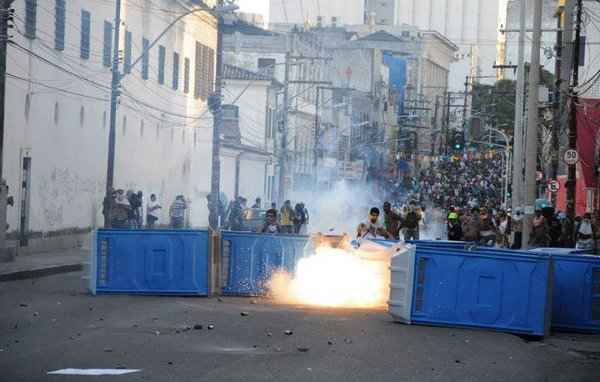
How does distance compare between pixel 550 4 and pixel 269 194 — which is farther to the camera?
pixel 550 4

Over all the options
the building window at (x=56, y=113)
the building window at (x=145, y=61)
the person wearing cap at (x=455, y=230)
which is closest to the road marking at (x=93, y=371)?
the person wearing cap at (x=455, y=230)

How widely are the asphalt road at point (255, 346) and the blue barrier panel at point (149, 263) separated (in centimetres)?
97

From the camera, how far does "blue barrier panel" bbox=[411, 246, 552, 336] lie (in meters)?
18.3

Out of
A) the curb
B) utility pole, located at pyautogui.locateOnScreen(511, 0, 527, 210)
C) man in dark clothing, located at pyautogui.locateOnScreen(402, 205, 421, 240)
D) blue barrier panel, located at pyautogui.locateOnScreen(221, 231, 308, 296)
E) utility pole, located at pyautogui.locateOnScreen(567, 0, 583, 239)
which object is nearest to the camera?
blue barrier panel, located at pyautogui.locateOnScreen(221, 231, 308, 296)

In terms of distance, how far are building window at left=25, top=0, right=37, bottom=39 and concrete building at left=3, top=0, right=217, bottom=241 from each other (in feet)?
0.14

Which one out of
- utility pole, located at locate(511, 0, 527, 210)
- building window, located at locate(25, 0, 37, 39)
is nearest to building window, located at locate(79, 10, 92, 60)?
building window, located at locate(25, 0, 37, 39)

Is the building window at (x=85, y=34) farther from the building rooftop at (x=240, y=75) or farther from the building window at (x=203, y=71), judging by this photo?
the building rooftop at (x=240, y=75)

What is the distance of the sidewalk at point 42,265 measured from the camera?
1074 inches

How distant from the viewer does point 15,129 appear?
3644 cm

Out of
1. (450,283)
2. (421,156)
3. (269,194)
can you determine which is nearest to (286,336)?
(450,283)

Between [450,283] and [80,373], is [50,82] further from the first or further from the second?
[80,373]

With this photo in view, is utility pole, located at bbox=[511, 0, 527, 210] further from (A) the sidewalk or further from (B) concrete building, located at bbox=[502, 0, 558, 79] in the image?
(B) concrete building, located at bbox=[502, 0, 558, 79]

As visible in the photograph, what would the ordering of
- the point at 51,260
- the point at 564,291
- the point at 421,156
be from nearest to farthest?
1. the point at 564,291
2. the point at 51,260
3. the point at 421,156

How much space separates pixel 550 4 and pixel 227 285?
86.7 m
